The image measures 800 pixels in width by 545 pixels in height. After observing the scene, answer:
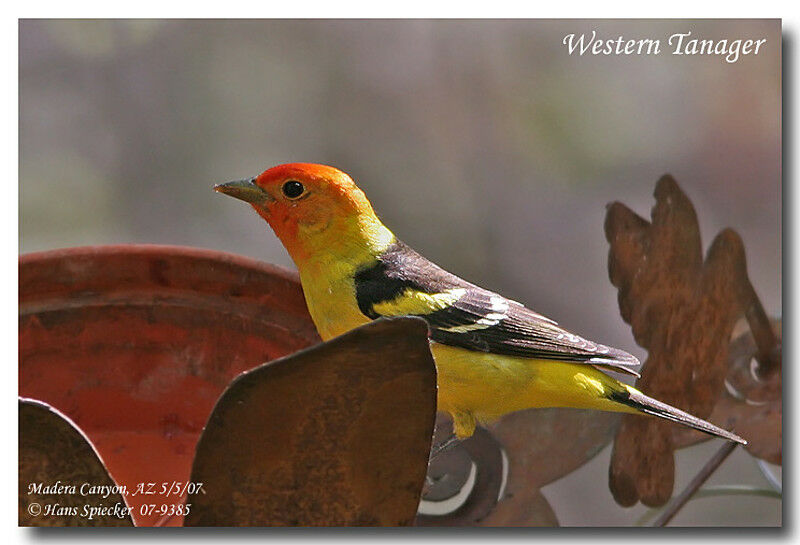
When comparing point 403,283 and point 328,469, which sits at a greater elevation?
point 403,283

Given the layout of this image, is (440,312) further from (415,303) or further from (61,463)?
(61,463)

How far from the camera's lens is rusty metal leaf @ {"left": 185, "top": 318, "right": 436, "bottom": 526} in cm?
101

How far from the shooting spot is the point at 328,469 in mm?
1074

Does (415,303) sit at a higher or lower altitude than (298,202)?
lower

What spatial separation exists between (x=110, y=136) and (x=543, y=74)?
2.51 feet

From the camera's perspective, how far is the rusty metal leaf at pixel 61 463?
1.07m

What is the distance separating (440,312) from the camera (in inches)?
57.6

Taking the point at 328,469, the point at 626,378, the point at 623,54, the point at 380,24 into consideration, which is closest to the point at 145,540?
the point at 328,469

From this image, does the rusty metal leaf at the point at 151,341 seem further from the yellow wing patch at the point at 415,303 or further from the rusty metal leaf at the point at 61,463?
the rusty metal leaf at the point at 61,463

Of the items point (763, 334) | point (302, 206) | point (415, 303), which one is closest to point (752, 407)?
point (763, 334)

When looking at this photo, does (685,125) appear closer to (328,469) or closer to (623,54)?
(623,54)

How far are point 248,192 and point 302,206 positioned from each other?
0.30 feet

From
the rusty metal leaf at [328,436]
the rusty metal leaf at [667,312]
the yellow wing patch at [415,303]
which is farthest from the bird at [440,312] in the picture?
the rusty metal leaf at [328,436]

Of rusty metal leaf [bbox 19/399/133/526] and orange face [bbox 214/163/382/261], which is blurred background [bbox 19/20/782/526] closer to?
orange face [bbox 214/163/382/261]
